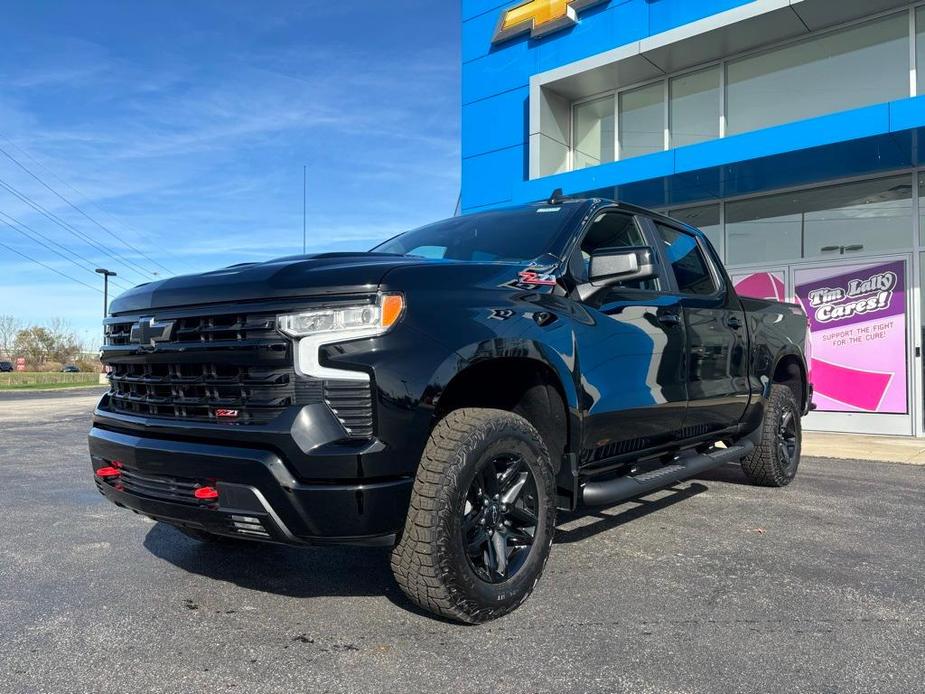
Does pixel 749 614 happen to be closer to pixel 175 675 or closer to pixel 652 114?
pixel 175 675

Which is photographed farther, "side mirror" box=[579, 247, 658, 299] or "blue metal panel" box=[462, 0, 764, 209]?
"blue metal panel" box=[462, 0, 764, 209]

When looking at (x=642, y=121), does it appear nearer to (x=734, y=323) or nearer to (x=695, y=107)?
(x=695, y=107)

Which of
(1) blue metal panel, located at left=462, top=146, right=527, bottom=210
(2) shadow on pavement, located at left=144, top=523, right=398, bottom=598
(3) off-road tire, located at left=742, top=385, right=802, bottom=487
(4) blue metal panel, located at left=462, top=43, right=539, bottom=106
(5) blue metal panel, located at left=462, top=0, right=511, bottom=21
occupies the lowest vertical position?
(2) shadow on pavement, located at left=144, top=523, right=398, bottom=598

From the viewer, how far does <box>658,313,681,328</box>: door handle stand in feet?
13.7

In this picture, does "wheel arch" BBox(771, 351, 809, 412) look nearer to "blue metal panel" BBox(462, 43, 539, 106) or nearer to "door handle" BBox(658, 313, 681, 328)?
"door handle" BBox(658, 313, 681, 328)

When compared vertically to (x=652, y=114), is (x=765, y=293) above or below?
below

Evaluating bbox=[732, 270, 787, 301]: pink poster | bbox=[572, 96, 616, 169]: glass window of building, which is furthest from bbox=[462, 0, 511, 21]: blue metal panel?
bbox=[732, 270, 787, 301]: pink poster

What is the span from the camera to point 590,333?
3.53 metres

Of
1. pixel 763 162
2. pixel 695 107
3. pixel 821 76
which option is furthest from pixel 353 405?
pixel 695 107

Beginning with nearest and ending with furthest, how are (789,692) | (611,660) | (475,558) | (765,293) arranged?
(789,692), (611,660), (475,558), (765,293)

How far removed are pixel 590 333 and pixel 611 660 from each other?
152 cm

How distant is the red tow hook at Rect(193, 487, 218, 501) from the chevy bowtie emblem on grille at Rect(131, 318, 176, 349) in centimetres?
65

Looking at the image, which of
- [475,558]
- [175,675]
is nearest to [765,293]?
[475,558]

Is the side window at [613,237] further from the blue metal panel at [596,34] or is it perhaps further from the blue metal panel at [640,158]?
the blue metal panel at [596,34]
